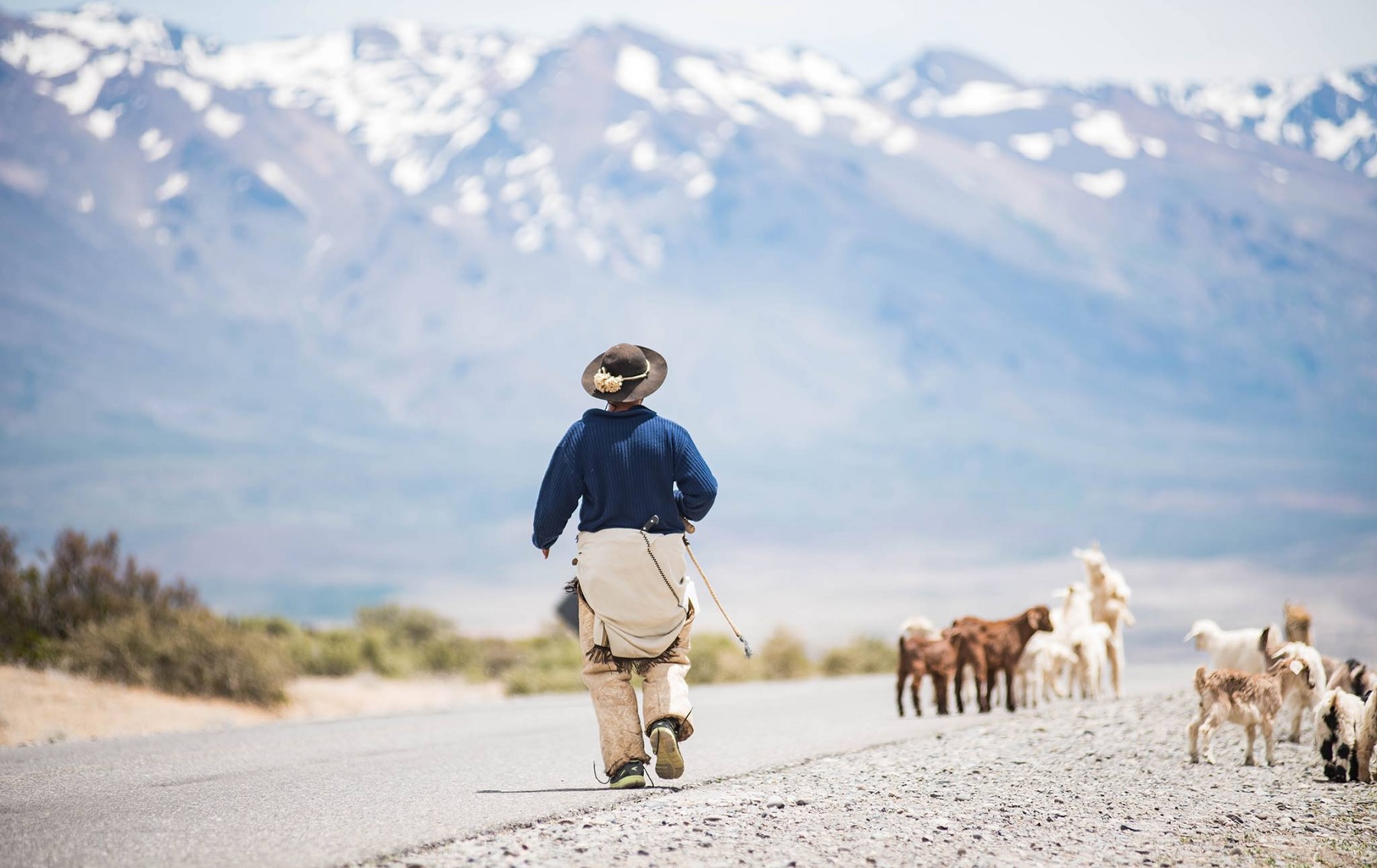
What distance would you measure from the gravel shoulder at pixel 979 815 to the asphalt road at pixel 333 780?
0.39 m

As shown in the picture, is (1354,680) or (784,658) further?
(784,658)

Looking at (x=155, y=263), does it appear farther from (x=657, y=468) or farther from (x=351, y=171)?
(x=657, y=468)

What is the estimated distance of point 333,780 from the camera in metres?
8.90

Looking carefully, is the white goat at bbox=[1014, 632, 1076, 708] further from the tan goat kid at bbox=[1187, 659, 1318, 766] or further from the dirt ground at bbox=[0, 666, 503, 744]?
the dirt ground at bbox=[0, 666, 503, 744]

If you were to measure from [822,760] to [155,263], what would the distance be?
182 meters

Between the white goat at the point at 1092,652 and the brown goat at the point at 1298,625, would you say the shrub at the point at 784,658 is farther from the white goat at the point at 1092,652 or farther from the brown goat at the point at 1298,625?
the brown goat at the point at 1298,625

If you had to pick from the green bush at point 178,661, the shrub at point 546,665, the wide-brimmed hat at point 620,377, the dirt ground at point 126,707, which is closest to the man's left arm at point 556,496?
the wide-brimmed hat at point 620,377

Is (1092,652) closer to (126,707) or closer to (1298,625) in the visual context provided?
(1298,625)

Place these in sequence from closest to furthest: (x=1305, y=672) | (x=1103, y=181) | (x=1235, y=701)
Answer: (x=1235, y=701), (x=1305, y=672), (x=1103, y=181)

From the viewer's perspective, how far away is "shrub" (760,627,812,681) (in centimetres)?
2745

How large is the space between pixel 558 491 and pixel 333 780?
242 centimetres

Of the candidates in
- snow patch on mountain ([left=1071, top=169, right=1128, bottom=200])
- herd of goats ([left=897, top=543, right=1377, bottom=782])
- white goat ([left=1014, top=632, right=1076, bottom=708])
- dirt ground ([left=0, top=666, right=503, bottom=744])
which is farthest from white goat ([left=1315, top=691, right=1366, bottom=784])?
snow patch on mountain ([left=1071, top=169, right=1128, bottom=200])

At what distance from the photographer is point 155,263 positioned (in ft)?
584

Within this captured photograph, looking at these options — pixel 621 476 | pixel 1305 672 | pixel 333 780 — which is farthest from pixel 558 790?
pixel 1305 672
